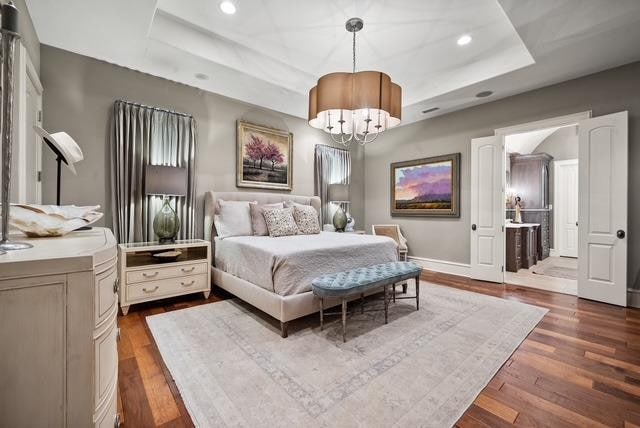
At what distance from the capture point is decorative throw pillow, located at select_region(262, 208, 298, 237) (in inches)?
148

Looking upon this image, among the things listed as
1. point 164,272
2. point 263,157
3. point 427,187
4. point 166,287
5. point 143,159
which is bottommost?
point 166,287

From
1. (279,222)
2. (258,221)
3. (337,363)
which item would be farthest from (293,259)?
(258,221)

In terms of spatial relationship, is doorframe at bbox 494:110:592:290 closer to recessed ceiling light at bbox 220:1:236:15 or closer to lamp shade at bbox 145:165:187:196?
recessed ceiling light at bbox 220:1:236:15

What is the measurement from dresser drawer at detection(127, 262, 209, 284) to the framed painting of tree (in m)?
1.54

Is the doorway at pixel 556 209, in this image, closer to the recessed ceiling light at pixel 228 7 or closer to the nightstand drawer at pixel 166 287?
the recessed ceiling light at pixel 228 7

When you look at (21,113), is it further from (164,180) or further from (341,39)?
(341,39)

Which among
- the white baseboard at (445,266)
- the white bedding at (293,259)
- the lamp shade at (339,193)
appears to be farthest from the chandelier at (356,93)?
the white baseboard at (445,266)

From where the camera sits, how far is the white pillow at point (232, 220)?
3.76 meters

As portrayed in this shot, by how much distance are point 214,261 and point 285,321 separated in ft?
6.10

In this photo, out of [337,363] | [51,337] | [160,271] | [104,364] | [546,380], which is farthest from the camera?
[160,271]

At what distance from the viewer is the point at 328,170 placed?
5.59 meters

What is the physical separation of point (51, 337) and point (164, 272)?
2.43m

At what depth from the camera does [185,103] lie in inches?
152

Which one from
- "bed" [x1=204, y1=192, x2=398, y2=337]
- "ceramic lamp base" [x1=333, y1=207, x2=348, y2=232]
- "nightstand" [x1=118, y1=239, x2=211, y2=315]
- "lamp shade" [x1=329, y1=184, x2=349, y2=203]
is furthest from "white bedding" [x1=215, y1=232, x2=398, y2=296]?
"lamp shade" [x1=329, y1=184, x2=349, y2=203]
